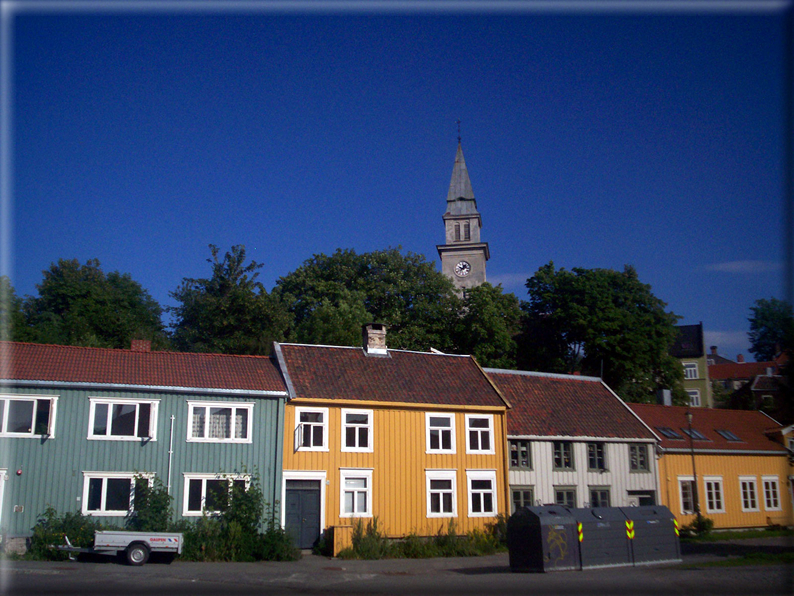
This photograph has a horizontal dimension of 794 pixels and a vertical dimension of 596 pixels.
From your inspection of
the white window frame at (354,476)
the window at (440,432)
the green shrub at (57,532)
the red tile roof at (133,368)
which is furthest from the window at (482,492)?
the green shrub at (57,532)

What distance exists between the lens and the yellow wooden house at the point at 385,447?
2564 centimetres

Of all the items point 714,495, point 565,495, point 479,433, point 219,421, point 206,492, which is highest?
point 219,421

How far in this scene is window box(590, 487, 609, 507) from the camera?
101ft

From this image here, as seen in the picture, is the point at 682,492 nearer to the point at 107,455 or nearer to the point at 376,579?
the point at 376,579

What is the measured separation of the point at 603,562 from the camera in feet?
64.4

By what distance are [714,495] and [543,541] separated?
19.7 metres

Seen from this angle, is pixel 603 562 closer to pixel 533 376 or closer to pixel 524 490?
pixel 524 490

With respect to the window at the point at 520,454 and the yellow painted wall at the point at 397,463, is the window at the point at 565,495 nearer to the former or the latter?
the window at the point at 520,454

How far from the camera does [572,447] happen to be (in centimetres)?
3097

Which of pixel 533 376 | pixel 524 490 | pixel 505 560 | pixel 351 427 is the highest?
pixel 533 376

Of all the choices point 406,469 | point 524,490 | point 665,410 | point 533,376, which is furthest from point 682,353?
point 406,469

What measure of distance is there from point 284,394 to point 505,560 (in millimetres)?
9846

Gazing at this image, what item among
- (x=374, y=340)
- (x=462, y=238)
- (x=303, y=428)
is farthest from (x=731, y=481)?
(x=462, y=238)

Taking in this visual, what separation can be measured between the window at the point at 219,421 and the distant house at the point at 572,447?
11.4 meters
